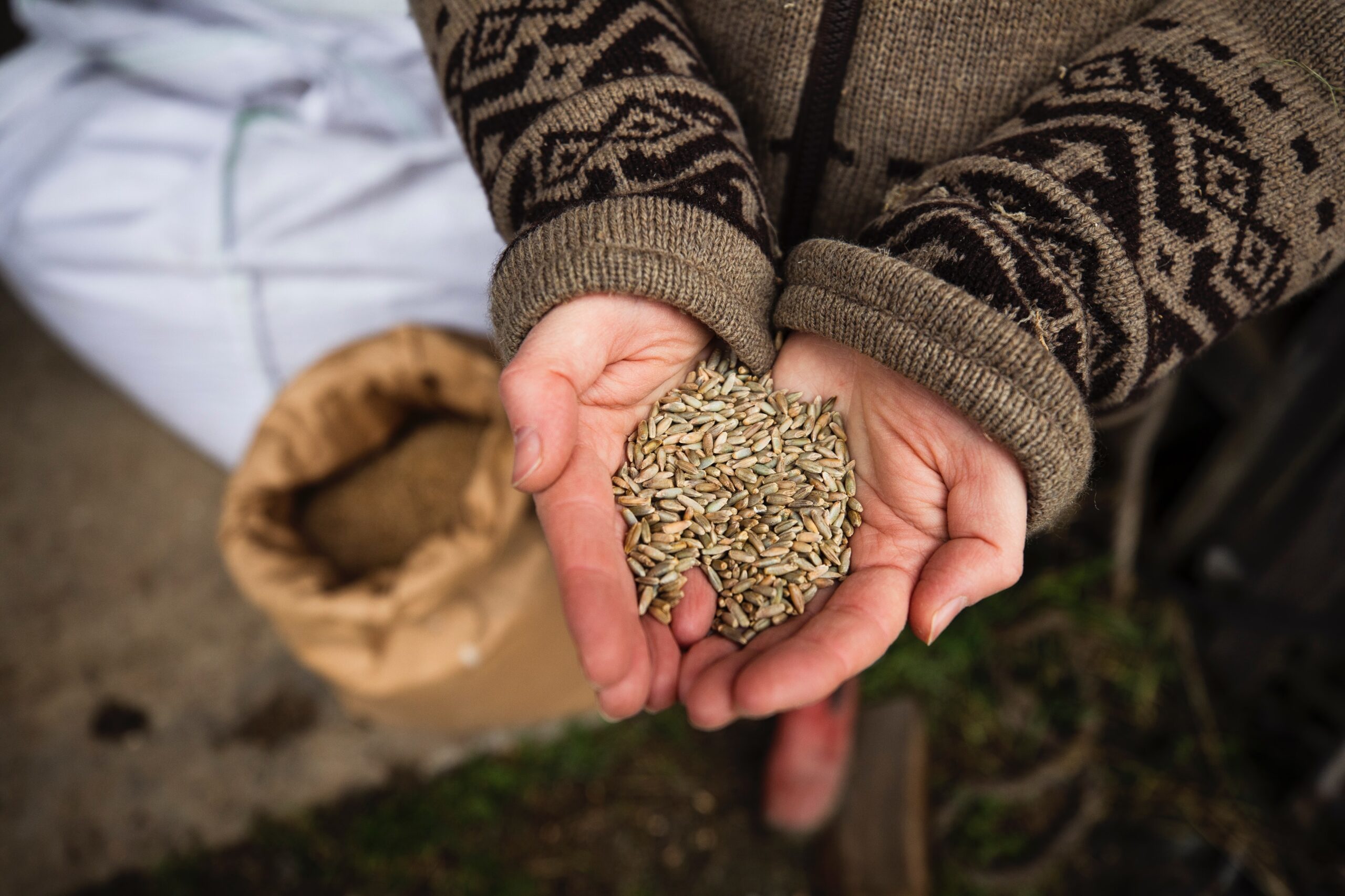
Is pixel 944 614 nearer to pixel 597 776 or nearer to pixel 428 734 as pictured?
pixel 597 776

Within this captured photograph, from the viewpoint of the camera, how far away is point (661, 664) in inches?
43.3

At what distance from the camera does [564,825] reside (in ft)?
7.04

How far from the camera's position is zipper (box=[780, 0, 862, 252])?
3.84ft

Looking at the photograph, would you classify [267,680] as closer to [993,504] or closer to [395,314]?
[395,314]

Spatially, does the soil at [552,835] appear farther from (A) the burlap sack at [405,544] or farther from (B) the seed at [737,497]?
(B) the seed at [737,497]

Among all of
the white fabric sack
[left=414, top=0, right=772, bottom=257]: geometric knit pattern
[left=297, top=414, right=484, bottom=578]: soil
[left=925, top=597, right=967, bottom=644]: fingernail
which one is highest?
[left=414, top=0, right=772, bottom=257]: geometric knit pattern

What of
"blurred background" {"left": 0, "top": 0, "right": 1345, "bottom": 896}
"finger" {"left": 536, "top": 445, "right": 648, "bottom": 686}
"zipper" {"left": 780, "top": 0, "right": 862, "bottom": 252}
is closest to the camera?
"finger" {"left": 536, "top": 445, "right": 648, "bottom": 686}

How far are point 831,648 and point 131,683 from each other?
2.26 meters

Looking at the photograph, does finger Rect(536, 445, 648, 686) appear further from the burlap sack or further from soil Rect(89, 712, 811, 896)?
soil Rect(89, 712, 811, 896)

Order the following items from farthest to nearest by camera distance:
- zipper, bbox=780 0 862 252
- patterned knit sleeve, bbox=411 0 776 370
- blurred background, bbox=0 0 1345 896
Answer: blurred background, bbox=0 0 1345 896 → zipper, bbox=780 0 862 252 → patterned knit sleeve, bbox=411 0 776 370

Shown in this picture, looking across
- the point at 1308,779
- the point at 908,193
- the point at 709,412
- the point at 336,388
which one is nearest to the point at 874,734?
the point at 1308,779

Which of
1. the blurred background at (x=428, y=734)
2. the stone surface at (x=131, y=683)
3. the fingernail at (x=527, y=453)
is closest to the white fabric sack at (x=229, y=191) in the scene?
the blurred background at (x=428, y=734)

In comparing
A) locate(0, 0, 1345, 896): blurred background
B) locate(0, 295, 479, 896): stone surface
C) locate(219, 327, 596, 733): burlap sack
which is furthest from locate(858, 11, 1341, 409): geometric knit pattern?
locate(0, 295, 479, 896): stone surface

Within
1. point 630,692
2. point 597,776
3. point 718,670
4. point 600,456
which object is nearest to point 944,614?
point 718,670
